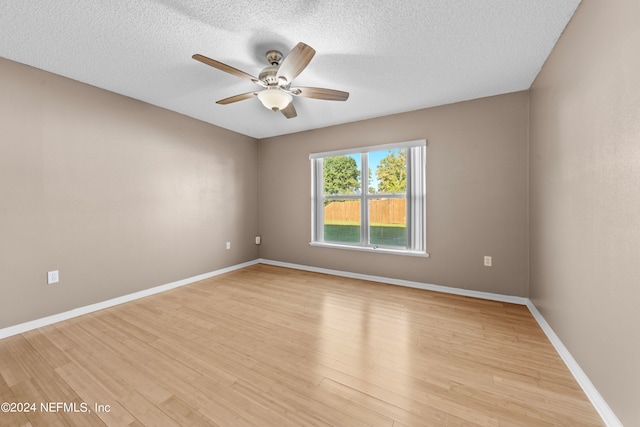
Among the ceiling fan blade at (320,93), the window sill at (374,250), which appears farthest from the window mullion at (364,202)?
the ceiling fan blade at (320,93)

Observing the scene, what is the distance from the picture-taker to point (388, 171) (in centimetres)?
366

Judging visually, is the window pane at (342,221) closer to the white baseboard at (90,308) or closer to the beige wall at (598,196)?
the white baseboard at (90,308)

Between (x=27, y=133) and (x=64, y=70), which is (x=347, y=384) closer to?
(x=27, y=133)

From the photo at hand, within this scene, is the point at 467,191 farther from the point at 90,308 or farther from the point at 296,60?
the point at 90,308

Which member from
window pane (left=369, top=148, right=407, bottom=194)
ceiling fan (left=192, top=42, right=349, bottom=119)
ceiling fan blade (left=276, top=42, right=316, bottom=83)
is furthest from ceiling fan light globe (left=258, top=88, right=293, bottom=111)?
window pane (left=369, top=148, right=407, bottom=194)

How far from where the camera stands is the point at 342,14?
5.46 feet

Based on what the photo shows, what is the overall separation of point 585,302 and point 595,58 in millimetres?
1443

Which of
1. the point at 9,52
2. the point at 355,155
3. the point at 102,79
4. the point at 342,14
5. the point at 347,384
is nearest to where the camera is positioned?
the point at 347,384

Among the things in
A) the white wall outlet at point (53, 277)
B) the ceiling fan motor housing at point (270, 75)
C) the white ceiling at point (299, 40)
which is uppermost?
the white ceiling at point (299, 40)

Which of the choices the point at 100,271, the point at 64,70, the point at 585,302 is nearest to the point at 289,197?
the point at 100,271

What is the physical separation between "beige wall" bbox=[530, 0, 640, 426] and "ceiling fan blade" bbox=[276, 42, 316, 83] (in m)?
1.59

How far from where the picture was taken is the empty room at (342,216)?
1360mm

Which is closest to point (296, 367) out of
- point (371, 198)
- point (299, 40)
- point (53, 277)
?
point (299, 40)

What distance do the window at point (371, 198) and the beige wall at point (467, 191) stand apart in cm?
15
